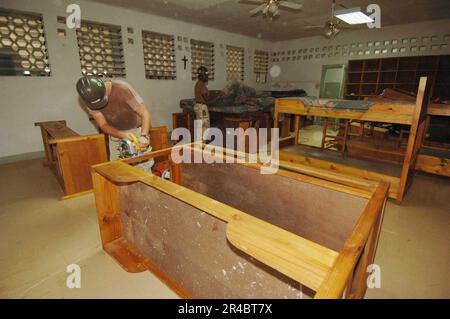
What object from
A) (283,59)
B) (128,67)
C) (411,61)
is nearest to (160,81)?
(128,67)

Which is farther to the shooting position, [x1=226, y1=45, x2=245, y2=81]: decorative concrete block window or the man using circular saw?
[x1=226, y1=45, x2=245, y2=81]: decorative concrete block window

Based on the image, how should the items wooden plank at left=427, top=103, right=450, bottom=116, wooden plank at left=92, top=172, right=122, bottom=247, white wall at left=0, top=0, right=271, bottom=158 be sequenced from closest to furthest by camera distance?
1. wooden plank at left=92, top=172, right=122, bottom=247
2. wooden plank at left=427, top=103, right=450, bottom=116
3. white wall at left=0, top=0, right=271, bottom=158

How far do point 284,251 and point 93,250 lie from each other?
1.68m

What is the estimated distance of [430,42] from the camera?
5.92 m

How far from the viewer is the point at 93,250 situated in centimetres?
184

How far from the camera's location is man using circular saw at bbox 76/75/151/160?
222 cm

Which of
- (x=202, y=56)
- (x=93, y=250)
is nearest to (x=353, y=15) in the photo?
(x=202, y=56)

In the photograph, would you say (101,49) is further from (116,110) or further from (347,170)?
(347,170)

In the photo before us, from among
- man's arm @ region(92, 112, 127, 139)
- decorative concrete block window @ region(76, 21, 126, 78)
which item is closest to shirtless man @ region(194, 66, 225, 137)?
decorative concrete block window @ region(76, 21, 126, 78)

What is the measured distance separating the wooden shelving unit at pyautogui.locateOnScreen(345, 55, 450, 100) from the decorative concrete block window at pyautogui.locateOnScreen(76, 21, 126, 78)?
5598mm

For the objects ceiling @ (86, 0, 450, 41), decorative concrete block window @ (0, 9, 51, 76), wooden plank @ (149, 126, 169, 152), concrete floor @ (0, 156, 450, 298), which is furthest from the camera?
ceiling @ (86, 0, 450, 41)

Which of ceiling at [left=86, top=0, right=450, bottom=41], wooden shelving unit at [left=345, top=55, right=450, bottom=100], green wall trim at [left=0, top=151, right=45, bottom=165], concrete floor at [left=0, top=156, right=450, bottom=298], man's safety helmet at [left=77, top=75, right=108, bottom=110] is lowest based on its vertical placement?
concrete floor at [left=0, top=156, right=450, bottom=298]

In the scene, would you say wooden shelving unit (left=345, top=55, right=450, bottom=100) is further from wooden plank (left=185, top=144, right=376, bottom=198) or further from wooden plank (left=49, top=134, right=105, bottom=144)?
wooden plank (left=49, top=134, right=105, bottom=144)
